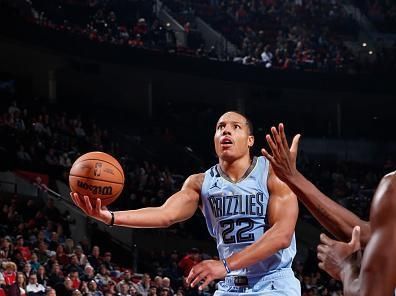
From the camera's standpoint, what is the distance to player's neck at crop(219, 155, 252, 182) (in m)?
6.88

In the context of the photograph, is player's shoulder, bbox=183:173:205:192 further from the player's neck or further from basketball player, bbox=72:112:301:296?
the player's neck

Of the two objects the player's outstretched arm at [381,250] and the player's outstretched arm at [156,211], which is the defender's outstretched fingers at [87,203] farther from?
the player's outstretched arm at [381,250]

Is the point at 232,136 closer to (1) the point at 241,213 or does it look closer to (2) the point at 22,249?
(1) the point at 241,213

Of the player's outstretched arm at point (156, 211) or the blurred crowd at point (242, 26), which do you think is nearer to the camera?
the player's outstretched arm at point (156, 211)

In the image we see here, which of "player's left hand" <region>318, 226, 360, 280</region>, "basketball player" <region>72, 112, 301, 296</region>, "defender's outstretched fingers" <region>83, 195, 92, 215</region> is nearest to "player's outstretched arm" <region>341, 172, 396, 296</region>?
"player's left hand" <region>318, 226, 360, 280</region>

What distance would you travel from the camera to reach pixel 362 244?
3.83m

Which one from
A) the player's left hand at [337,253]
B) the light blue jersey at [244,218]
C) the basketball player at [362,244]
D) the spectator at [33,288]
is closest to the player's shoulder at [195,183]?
the light blue jersey at [244,218]

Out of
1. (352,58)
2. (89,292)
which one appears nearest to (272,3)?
(352,58)

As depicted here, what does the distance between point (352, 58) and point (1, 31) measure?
41.7ft

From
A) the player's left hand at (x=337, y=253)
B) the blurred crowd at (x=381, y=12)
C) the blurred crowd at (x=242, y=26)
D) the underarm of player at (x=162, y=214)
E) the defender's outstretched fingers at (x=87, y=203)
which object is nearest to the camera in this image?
the player's left hand at (x=337, y=253)

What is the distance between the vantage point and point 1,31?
75.5 ft

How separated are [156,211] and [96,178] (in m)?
0.66

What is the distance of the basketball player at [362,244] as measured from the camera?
3.02 meters

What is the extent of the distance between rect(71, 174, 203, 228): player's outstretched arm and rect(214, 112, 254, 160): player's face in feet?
1.14
